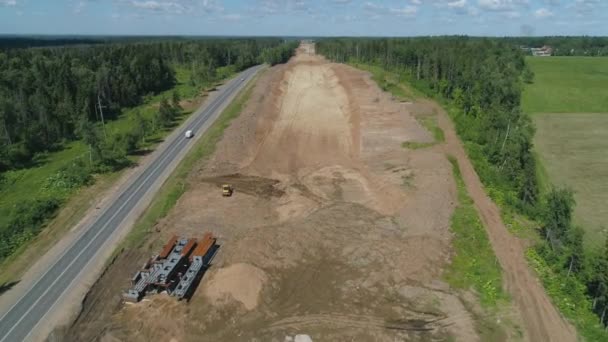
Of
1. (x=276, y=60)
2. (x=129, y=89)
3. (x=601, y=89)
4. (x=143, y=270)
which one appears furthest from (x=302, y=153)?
(x=276, y=60)

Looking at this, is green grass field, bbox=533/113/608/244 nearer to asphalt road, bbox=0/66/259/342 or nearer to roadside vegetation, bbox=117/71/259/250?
roadside vegetation, bbox=117/71/259/250

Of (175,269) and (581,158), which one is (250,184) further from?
(581,158)

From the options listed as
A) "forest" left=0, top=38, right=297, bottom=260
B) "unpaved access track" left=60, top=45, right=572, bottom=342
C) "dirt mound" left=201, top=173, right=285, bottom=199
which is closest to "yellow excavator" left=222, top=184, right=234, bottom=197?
"unpaved access track" left=60, top=45, right=572, bottom=342

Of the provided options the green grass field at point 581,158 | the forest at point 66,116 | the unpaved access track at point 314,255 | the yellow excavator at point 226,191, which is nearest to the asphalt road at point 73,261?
the unpaved access track at point 314,255

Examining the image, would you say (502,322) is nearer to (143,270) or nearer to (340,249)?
(340,249)

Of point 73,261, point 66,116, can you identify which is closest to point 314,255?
point 73,261
